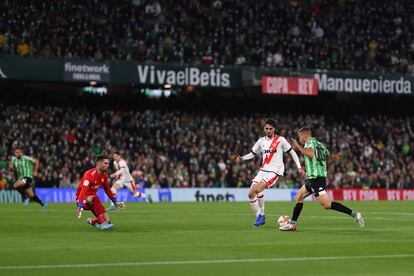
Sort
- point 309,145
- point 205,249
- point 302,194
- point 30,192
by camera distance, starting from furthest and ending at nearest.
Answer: point 30,192 < point 302,194 < point 309,145 < point 205,249

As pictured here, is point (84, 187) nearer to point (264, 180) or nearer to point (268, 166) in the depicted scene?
point (264, 180)

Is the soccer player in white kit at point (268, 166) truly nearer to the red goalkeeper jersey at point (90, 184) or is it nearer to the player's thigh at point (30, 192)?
the red goalkeeper jersey at point (90, 184)

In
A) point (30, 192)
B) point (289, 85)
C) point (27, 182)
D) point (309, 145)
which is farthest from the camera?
point (289, 85)

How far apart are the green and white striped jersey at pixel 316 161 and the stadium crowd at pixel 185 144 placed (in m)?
24.5

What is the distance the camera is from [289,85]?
5156cm

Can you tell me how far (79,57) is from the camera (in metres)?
46.9

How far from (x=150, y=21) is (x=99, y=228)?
3028 centimetres

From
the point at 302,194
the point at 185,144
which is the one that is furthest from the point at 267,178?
the point at 185,144

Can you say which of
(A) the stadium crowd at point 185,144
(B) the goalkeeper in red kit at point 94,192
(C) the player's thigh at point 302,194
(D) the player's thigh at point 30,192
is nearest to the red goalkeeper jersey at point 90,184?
(B) the goalkeeper in red kit at point 94,192

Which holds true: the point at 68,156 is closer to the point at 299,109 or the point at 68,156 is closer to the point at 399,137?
the point at 299,109

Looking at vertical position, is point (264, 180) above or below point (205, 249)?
above

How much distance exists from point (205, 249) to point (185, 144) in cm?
3377

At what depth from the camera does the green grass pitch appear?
12.3 meters

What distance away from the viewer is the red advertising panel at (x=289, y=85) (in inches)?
2007
